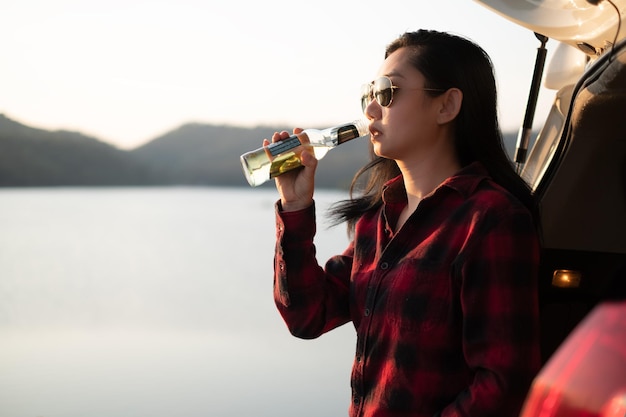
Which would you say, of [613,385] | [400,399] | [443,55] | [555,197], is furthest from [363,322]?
[613,385]

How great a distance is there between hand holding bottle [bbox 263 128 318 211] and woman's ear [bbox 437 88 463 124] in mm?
326

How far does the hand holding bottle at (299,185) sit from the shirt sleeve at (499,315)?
1.63ft

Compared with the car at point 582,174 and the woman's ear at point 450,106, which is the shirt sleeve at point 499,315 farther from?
the woman's ear at point 450,106

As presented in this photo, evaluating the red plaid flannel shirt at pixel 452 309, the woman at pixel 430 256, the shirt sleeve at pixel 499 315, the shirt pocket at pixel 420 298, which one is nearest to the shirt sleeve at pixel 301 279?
the woman at pixel 430 256

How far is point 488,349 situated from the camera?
142cm

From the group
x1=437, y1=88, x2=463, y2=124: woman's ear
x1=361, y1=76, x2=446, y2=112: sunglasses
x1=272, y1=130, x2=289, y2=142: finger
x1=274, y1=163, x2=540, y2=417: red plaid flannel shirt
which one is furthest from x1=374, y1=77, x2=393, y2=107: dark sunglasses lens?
x1=272, y1=130, x2=289, y2=142: finger

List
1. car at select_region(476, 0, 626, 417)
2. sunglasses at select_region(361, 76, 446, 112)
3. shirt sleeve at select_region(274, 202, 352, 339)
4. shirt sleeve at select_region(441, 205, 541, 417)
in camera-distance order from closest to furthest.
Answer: shirt sleeve at select_region(441, 205, 541, 417), car at select_region(476, 0, 626, 417), sunglasses at select_region(361, 76, 446, 112), shirt sleeve at select_region(274, 202, 352, 339)

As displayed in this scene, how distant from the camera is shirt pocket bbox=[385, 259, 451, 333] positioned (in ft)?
4.89

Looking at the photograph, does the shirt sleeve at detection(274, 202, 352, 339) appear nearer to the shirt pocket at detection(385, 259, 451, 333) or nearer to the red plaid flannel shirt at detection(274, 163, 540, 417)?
the red plaid flannel shirt at detection(274, 163, 540, 417)

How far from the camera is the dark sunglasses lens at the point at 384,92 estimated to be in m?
1.67

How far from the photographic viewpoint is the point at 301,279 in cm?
185

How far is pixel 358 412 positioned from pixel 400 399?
141mm

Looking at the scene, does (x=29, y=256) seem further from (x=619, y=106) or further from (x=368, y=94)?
(x=619, y=106)

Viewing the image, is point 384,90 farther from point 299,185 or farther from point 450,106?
point 299,185
